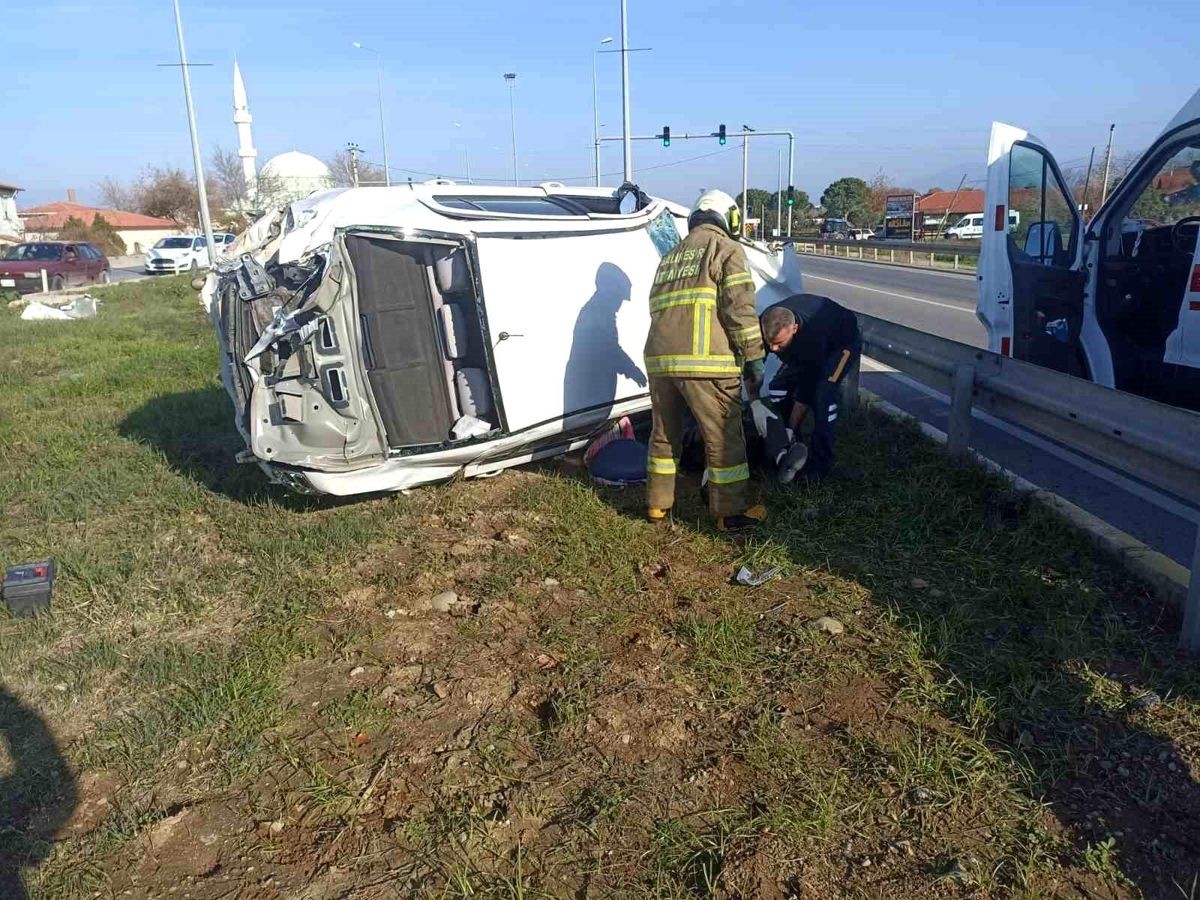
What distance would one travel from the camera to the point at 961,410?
5.06 meters

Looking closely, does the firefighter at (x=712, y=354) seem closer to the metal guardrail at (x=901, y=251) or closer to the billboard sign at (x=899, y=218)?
the metal guardrail at (x=901, y=251)

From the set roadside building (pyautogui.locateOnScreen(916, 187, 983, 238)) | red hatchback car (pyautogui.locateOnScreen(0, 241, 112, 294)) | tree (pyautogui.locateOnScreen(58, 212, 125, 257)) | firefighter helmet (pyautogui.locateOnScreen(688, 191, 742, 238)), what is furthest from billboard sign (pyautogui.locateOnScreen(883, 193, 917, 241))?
tree (pyautogui.locateOnScreen(58, 212, 125, 257))

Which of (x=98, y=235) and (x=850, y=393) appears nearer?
(x=850, y=393)

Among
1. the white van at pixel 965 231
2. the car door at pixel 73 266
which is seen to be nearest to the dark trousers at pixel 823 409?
the car door at pixel 73 266

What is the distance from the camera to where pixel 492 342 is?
15.9 feet

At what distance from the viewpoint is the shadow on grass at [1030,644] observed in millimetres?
2445

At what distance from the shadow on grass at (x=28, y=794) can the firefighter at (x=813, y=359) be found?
357 cm

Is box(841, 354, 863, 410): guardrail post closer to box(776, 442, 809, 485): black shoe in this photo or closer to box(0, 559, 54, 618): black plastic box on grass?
box(776, 442, 809, 485): black shoe

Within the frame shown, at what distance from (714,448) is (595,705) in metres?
1.79

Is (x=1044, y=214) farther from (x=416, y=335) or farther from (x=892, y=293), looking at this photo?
(x=892, y=293)

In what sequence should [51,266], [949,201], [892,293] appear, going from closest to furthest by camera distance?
[892,293]
[51,266]
[949,201]

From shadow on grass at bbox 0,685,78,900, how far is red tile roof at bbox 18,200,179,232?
68.4 metres

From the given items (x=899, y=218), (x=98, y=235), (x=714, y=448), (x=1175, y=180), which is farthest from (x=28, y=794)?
(x=98, y=235)

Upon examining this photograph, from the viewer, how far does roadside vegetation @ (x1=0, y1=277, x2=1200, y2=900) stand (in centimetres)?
241
